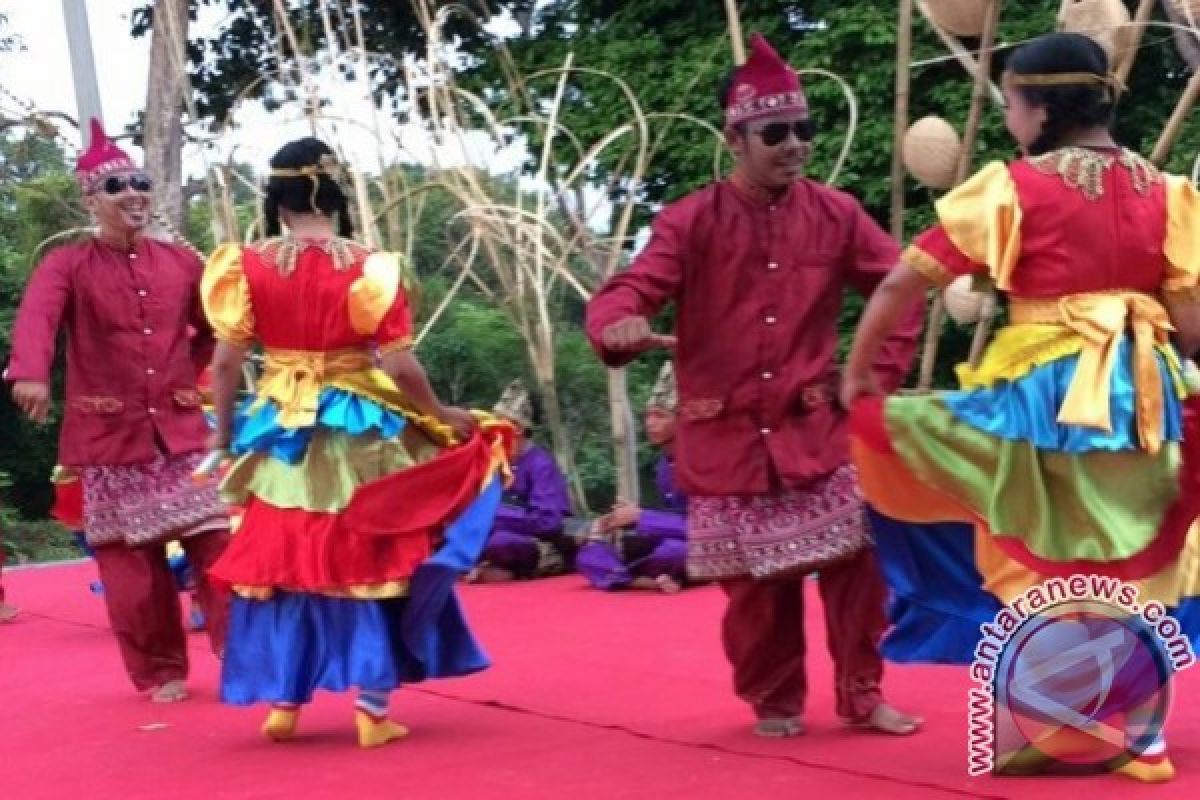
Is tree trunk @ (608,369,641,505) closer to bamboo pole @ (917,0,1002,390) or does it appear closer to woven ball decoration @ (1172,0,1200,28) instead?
bamboo pole @ (917,0,1002,390)

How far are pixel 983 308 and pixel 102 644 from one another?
327 centimetres

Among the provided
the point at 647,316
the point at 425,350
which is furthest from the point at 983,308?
the point at 425,350

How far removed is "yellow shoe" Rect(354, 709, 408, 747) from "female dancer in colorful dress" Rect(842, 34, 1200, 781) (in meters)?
1.59

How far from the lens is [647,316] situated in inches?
174

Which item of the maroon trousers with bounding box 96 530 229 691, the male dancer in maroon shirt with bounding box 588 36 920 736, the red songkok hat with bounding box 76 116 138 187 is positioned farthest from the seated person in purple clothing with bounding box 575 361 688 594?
the male dancer in maroon shirt with bounding box 588 36 920 736

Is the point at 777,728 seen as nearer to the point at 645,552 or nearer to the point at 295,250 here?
the point at 295,250

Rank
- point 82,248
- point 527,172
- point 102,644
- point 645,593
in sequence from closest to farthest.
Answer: point 82,248 < point 102,644 < point 645,593 < point 527,172

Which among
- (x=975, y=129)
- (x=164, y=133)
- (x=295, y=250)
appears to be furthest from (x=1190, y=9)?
(x=164, y=133)

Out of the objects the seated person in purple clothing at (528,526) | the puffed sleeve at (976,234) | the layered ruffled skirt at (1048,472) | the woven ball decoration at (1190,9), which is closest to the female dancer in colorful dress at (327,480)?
the layered ruffled skirt at (1048,472)

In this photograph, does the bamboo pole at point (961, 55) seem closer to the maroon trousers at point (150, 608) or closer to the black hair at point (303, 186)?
the black hair at point (303, 186)

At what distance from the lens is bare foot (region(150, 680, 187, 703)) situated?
5.71 meters

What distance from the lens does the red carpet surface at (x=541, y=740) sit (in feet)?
13.7

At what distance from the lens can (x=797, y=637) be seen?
469cm

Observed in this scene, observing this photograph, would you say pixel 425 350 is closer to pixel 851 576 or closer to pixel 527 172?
pixel 527 172
